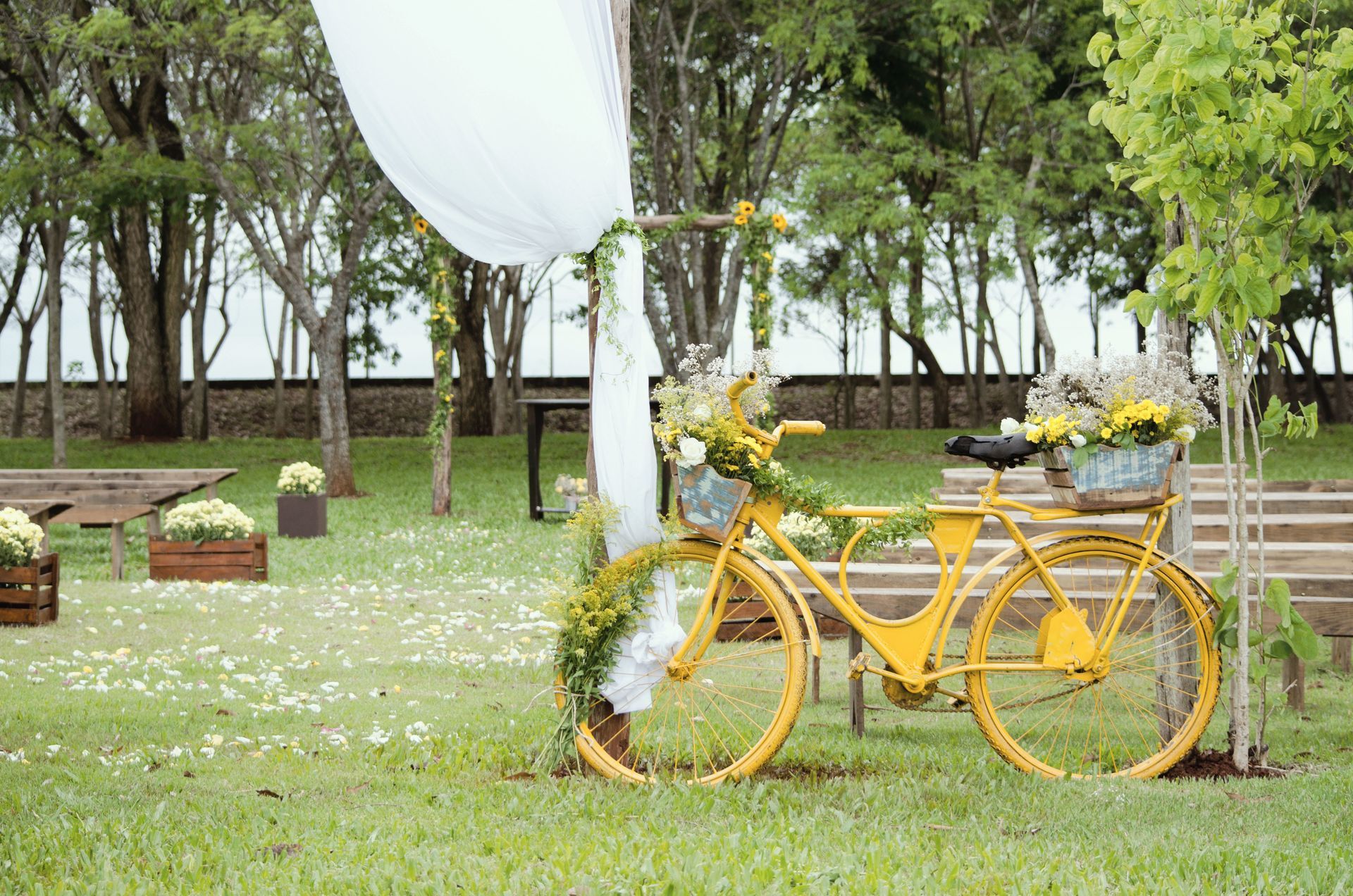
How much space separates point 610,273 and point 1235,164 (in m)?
2.21

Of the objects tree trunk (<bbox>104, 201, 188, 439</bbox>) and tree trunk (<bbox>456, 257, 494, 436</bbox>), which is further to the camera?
tree trunk (<bbox>456, 257, 494, 436</bbox>)

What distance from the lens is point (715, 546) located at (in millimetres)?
4316

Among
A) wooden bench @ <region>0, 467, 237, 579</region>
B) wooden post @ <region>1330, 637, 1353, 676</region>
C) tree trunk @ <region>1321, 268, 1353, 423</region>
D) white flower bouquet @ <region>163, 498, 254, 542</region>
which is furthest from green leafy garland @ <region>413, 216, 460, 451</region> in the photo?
tree trunk @ <region>1321, 268, 1353, 423</region>

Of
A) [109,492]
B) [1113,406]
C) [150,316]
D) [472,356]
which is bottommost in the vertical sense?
[109,492]

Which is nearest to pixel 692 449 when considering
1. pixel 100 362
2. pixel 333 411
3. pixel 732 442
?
pixel 732 442

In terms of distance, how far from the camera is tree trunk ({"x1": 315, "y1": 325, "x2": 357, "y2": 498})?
1614cm

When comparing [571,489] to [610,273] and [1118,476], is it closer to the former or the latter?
[610,273]

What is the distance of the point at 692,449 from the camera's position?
158 inches

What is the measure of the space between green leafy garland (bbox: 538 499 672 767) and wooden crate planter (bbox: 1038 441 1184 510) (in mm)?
1420

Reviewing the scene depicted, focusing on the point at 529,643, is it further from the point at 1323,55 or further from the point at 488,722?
the point at 1323,55

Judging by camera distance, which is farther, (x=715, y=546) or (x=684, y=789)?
(x=715, y=546)

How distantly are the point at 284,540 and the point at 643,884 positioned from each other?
10098 mm

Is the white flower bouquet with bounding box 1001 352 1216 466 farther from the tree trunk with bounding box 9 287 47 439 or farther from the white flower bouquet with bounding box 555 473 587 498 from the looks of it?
the tree trunk with bounding box 9 287 47 439

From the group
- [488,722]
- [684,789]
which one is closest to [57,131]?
[488,722]
